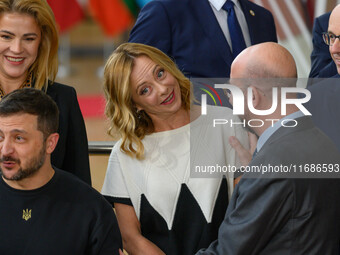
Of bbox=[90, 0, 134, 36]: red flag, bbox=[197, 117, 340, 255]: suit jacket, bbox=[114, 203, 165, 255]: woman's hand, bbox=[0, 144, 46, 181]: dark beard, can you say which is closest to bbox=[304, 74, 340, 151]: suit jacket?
bbox=[197, 117, 340, 255]: suit jacket

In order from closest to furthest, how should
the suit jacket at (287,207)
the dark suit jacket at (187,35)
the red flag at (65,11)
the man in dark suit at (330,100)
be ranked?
the suit jacket at (287,207) < the man in dark suit at (330,100) < the dark suit jacket at (187,35) < the red flag at (65,11)

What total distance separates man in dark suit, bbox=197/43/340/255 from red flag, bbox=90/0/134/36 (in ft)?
23.3

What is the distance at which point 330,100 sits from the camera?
8.02ft

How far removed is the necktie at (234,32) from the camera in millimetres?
2814

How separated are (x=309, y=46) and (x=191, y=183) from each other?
2196mm

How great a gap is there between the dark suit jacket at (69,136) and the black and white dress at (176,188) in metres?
0.14

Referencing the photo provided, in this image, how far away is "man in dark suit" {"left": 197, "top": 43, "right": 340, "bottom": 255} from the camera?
174 cm

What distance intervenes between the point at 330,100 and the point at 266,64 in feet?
2.00

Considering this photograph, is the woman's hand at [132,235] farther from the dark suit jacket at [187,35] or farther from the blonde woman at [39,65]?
the dark suit jacket at [187,35]

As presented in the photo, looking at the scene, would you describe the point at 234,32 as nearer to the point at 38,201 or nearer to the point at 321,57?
the point at 321,57

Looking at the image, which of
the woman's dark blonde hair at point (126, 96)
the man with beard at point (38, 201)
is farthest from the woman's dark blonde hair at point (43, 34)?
the man with beard at point (38, 201)

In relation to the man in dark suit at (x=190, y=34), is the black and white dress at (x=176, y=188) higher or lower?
lower

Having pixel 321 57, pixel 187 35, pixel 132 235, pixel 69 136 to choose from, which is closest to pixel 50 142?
pixel 69 136

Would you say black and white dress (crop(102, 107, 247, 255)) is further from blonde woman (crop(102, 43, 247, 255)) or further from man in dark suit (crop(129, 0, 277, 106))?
man in dark suit (crop(129, 0, 277, 106))
